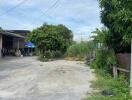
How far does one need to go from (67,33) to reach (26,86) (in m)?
48.9

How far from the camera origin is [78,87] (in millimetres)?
16156

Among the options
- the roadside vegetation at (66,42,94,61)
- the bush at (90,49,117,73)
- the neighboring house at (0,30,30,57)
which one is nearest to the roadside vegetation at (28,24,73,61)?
the roadside vegetation at (66,42,94,61)

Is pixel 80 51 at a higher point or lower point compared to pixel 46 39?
lower

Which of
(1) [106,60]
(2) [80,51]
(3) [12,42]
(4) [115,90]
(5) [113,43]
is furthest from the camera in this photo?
(3) [12,42]

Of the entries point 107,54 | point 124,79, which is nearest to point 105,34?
point 107,54

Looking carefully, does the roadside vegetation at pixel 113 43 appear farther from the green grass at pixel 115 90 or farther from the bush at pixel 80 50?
the bush at pixel 80 50

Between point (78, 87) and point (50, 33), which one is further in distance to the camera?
point (50, 33)

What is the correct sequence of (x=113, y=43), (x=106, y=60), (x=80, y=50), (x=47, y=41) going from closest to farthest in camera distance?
(x=113, y=43) → (x=106, y=60) → (x=47, y=41) → (x=80, y=50)

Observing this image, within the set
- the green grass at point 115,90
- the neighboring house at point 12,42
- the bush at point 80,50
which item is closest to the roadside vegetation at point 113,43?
the green grass at point 115,90

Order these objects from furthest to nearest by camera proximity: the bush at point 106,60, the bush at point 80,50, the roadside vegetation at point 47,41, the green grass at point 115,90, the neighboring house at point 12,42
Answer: the neighboring house at point 12,42, the bush at point 80,50, the roadside vegetation at point 47,41, the bush at point 106,60, the green grass at point 115,90

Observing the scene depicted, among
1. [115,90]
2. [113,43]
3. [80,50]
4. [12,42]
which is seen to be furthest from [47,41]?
[115,90]

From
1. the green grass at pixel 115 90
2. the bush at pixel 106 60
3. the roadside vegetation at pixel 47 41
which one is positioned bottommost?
the green grass at pixel 115 90

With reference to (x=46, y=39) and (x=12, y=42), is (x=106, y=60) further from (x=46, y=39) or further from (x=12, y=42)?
(x=12, y=42)

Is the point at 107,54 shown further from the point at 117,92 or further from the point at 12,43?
the point at 12,43
